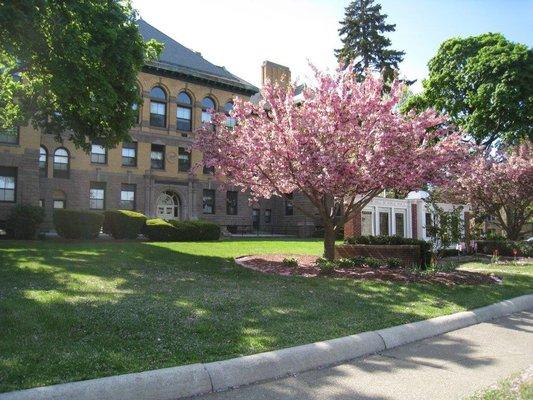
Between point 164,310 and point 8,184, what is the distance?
74.6 feet

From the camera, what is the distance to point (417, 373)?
17.0 feet

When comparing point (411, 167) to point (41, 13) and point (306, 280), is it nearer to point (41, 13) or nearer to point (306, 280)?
point (306, 280)

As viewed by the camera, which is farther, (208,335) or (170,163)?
(170,163)

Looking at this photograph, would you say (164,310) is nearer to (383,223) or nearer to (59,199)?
(383,223)

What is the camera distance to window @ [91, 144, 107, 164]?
32438mm

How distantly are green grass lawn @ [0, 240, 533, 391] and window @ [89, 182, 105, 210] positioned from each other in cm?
2035

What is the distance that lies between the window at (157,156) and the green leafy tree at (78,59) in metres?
A: 16.5

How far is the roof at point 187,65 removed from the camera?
34.6 metres

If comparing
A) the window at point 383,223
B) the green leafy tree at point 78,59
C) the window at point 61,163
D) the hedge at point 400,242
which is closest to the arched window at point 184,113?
the window at point 61,163

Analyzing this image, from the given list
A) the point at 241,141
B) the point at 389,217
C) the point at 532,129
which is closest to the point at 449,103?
the point at 532,129

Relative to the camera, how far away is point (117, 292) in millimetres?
8125

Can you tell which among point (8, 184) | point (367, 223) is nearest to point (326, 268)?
point (367, 223)

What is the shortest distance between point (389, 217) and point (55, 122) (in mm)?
14122

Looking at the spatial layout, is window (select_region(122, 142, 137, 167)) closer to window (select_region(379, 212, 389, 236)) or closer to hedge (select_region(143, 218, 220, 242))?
hedge (select_region(143, 218, 220, 242))
